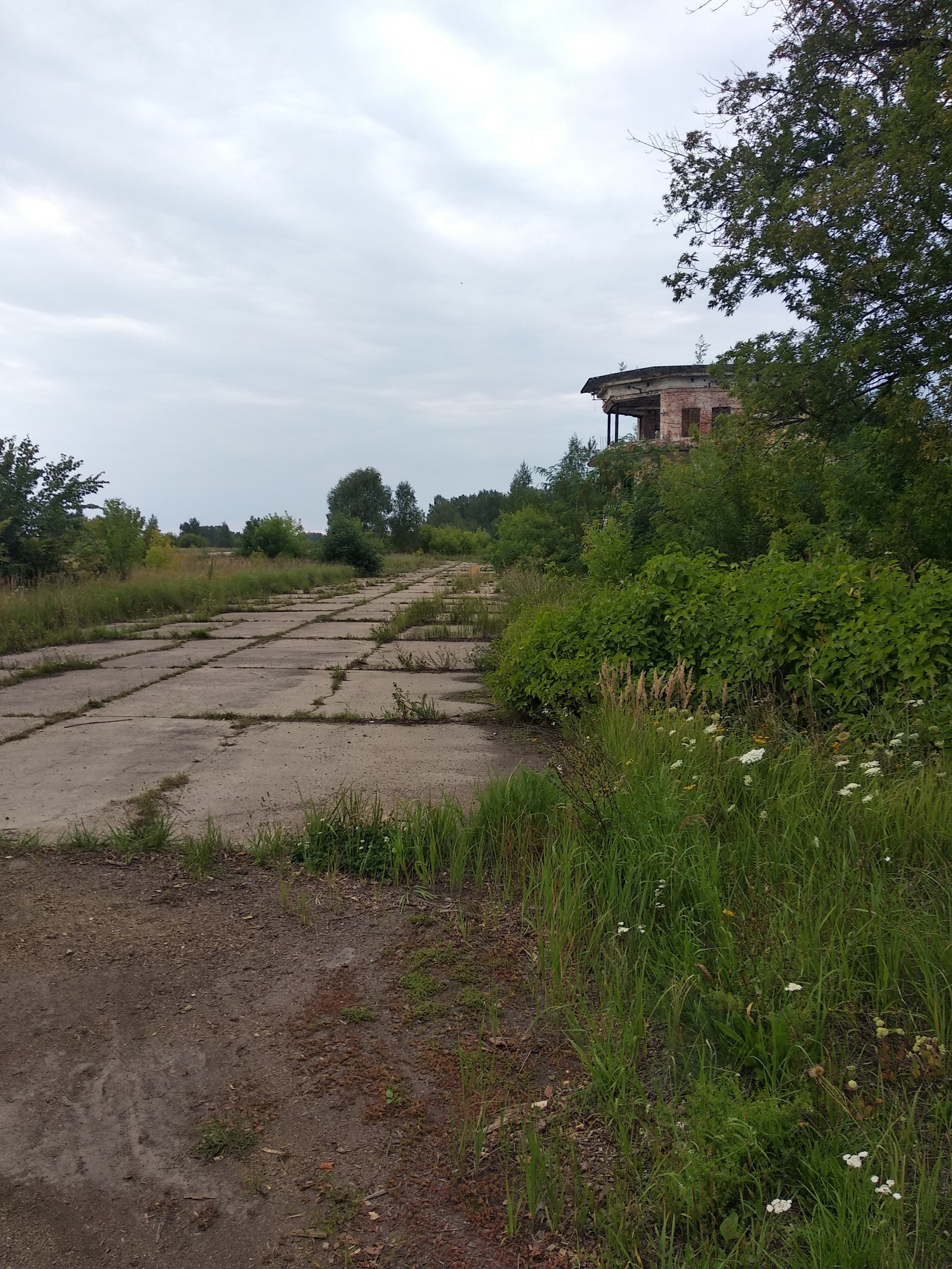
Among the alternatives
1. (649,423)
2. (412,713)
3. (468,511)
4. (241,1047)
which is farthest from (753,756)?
(468,511)

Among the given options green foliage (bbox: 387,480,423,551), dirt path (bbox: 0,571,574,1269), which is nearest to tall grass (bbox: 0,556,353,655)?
dirt path (bbox: 0,571,574,1269)

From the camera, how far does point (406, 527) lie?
203ft

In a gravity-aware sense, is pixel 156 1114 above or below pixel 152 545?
below

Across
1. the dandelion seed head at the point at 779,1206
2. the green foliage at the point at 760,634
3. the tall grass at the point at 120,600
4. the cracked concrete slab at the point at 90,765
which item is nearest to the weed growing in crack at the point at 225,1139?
the dandelion seed head at the point at 779,1206

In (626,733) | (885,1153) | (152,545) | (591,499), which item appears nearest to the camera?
(885,1153)

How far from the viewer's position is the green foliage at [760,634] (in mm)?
4168

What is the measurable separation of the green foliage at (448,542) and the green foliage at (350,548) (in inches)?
1077

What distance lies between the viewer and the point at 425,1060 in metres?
2.09

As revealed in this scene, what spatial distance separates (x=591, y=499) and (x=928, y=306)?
8.39 meters

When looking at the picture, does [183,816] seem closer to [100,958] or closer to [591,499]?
[100,958]

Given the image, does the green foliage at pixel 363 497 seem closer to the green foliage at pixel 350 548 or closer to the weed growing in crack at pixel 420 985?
the green foliage at pixel 350 548

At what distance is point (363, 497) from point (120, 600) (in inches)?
2446

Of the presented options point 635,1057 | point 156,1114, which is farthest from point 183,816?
point 635,1057

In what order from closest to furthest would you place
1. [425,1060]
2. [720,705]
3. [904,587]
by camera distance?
[425,1060]
[904,587]
[720,705]
